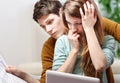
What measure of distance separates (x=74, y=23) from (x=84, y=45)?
121 millimetres

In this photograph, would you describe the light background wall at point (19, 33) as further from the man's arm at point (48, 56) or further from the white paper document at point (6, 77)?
the white paper document at point (6, 77)

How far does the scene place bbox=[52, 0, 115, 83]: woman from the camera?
3.84ft

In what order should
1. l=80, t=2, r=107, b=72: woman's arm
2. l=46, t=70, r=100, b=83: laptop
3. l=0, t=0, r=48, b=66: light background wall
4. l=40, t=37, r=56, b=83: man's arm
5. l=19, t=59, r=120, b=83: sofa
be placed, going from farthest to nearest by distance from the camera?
l=0, t=0, r=48, b=66: light background wall < l=19, t=59, r=120, b=83: sofa < l=40, t=37, r=56, b=83: man's arm < l=80, t=2, r=107, b=72: woman's arm < l=46, t=70, r=100, b=83: laptop

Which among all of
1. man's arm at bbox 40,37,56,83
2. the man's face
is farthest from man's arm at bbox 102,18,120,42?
man's arm at bbox 40,37,56,83

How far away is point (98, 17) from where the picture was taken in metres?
1.22

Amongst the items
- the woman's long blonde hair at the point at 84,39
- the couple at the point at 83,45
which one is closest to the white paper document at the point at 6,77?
the couple at the point at 83,45

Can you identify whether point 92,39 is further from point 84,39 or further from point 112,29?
point 112,29

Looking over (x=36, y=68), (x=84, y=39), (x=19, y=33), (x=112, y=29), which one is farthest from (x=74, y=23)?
(x=19, y=33)

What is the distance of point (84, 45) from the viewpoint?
1240 mm

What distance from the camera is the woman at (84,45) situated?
1.17m

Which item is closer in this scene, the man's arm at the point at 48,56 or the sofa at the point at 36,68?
the man's arm at the point at 48,56

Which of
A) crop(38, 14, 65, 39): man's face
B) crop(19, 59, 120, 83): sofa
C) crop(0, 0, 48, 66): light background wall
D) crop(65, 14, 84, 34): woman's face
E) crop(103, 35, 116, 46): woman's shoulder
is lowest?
crop(19, 59, 120, 83): sofa

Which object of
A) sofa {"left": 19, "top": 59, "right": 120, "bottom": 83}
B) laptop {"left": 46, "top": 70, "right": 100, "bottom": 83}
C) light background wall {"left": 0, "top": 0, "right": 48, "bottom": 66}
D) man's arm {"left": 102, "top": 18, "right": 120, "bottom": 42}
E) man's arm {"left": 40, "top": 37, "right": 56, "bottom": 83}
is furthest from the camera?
light background wall {"left": 0, "top": 0, "right": 48, "bottom": 66}

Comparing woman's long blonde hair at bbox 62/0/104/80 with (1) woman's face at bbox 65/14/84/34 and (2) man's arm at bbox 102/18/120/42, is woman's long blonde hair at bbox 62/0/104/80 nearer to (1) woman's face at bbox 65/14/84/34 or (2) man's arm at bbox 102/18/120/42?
(1) woman's face at bbox 65/14/84/34
